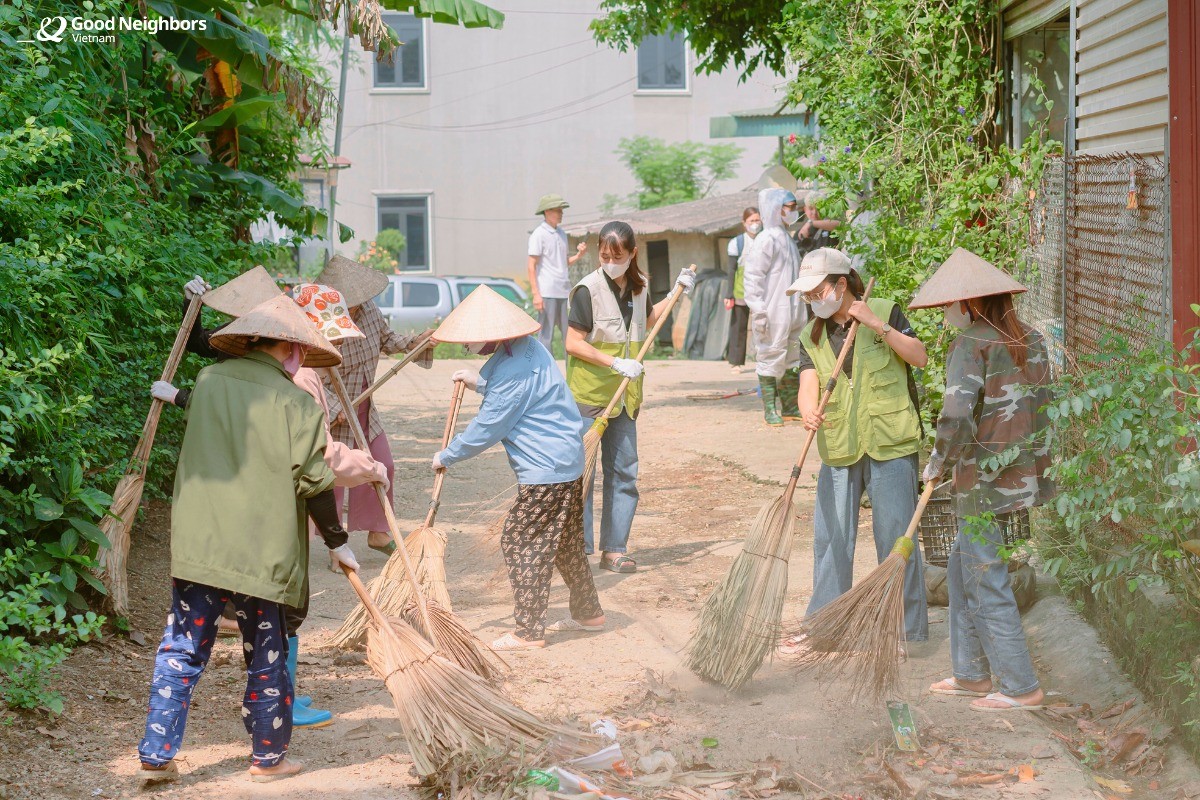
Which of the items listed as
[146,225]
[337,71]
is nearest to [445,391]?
[146,225]

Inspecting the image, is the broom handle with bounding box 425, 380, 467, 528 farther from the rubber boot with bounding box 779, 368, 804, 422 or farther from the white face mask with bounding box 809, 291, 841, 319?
the rubber boot with bounding box 779, 368, 804, 422

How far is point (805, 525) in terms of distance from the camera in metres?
7.85

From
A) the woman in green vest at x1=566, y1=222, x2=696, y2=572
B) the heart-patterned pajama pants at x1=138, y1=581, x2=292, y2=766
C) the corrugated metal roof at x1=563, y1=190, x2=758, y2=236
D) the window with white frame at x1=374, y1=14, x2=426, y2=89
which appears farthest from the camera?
the window with white frame at x1=374, y1=14, x2=426, y2=89

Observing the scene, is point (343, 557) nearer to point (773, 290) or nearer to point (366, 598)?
point (366, 598)

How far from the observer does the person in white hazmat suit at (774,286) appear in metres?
10.5

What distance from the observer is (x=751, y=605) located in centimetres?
498

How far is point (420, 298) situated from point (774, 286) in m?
12.3

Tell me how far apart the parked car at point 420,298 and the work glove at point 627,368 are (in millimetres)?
14888

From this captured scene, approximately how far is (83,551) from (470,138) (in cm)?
2399

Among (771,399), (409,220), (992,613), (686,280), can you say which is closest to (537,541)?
(992,613)

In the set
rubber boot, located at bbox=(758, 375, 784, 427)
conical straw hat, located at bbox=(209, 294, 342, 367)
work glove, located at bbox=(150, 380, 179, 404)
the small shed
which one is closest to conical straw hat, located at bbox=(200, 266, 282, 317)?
work glove, located at bbox=(150, 380, 179, 404)

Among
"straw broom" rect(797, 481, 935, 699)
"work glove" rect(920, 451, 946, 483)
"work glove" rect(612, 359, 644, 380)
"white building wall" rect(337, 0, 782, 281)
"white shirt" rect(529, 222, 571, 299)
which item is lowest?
"straw broom" rect(797, 481, 935, 699)

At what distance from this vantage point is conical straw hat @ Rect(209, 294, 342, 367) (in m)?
4.06

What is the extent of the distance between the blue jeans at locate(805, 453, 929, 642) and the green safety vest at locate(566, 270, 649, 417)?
1641 millimetres
